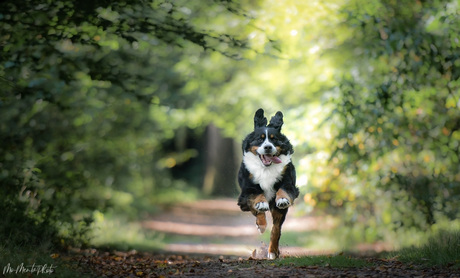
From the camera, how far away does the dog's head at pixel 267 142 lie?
7.79m

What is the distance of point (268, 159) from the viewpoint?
7910mm

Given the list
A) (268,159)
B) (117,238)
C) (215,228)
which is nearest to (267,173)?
(268,159)

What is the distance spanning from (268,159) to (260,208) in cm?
72

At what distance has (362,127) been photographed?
11641 mm

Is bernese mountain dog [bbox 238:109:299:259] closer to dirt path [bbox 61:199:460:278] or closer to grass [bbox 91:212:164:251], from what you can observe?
dirt path [bbox 61:199:460:278]

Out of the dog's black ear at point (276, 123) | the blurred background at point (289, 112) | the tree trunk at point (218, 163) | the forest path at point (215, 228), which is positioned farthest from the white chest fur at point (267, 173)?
the tree trunk at point (218, 163)

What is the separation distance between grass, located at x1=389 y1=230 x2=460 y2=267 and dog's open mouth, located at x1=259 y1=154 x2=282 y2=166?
2309 millimetres

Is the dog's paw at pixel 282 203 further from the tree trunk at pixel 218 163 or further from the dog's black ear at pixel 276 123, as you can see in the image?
the tree trunk at pixel 218 163

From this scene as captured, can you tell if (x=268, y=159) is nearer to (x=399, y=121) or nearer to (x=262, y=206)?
(x=262, y=206)

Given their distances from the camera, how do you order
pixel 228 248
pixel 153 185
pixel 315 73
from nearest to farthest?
pixel 228 248 < pixel 315 73 < pixel 153 185

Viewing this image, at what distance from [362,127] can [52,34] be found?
628 centimetres

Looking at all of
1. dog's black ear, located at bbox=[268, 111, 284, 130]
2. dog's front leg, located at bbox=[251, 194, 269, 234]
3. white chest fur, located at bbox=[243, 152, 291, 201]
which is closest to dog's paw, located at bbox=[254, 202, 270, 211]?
dog's front leg, located at bbox=[251, 194, 269, 234]

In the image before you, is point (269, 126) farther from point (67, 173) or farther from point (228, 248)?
A: point (228, 248)

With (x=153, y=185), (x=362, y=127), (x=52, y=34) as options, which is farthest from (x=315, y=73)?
(x=153, y=185)
